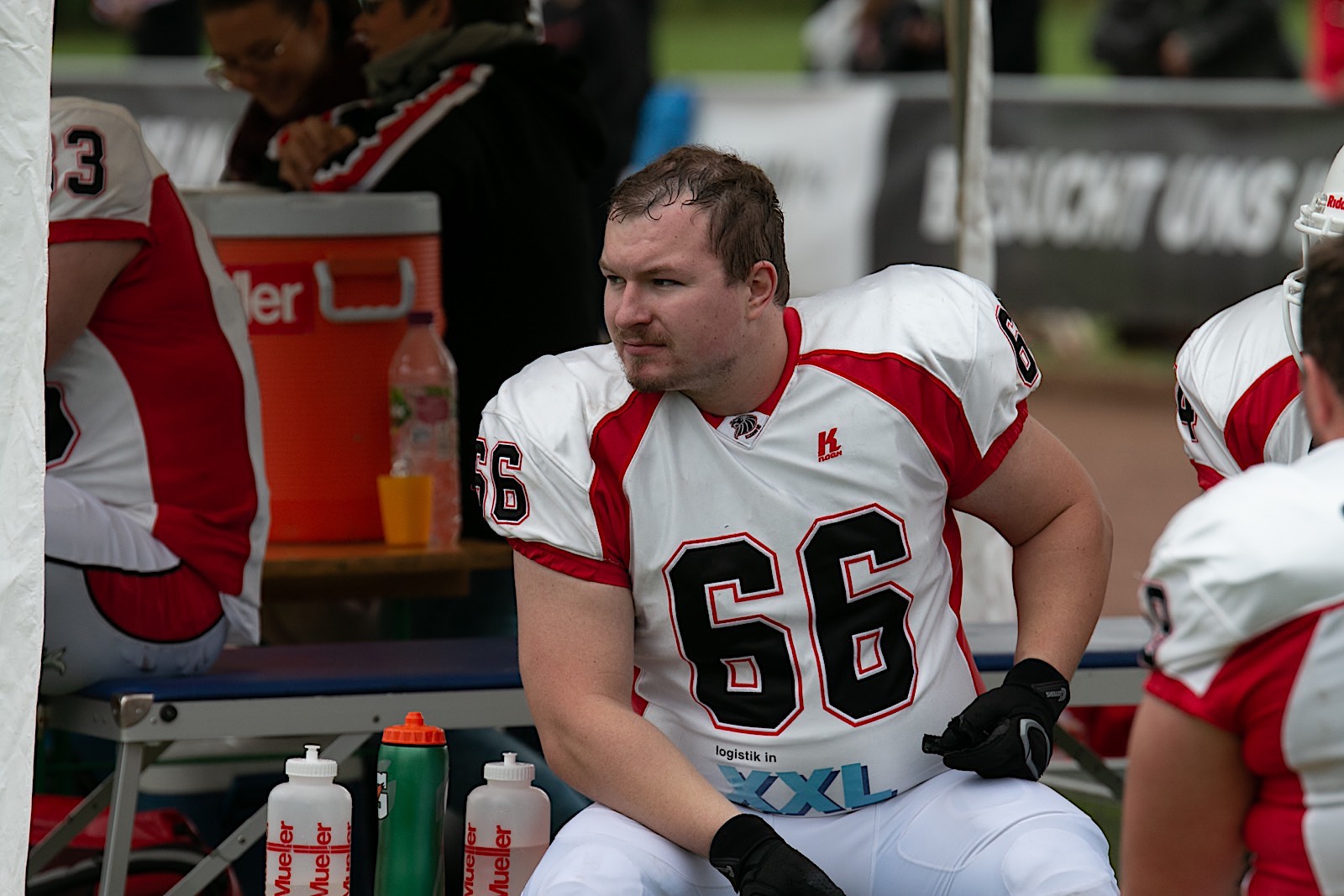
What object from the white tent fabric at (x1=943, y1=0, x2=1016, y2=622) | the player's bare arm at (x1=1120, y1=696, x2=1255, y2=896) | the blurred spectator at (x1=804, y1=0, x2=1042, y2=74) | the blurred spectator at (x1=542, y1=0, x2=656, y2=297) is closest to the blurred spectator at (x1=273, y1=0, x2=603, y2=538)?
the white tent fabric at (x1=943, y1=0, x2=1016, y2=622)

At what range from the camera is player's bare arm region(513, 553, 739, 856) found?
9.23 ft

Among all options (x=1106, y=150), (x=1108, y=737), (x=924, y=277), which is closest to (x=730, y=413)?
(x=924, y=277)

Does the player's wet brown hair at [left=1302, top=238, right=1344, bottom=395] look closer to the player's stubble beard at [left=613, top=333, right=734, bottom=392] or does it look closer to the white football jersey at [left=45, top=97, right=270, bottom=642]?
the player's stubble beard at [left=613, top=333, right=734, bottom=392]

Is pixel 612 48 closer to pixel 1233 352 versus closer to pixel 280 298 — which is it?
pixel 280 298

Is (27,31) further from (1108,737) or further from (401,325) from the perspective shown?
(1108,737)

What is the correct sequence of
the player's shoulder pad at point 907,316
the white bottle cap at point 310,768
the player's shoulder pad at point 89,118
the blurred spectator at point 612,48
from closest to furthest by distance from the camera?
the player's shoulder pad at point 907,316 < the white bottle cap at point 310,768 < the player's shoulder pad at point 89,118 < the blurred spectator at point 612,48

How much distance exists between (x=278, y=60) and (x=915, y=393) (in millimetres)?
2261

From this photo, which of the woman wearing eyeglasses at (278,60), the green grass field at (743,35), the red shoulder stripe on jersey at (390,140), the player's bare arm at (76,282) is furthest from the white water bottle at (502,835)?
the green grass field at (743,35)

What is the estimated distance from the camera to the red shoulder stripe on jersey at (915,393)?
9.80ft

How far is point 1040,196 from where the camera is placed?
34.4ft

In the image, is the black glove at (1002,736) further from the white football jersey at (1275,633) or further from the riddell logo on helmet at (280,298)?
the riddell logo on helmet at (280,298)

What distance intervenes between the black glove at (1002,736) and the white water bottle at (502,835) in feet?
2.15

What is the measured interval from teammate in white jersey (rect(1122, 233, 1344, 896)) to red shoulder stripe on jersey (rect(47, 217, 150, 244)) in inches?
80.8

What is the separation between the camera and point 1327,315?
6.73 ft
